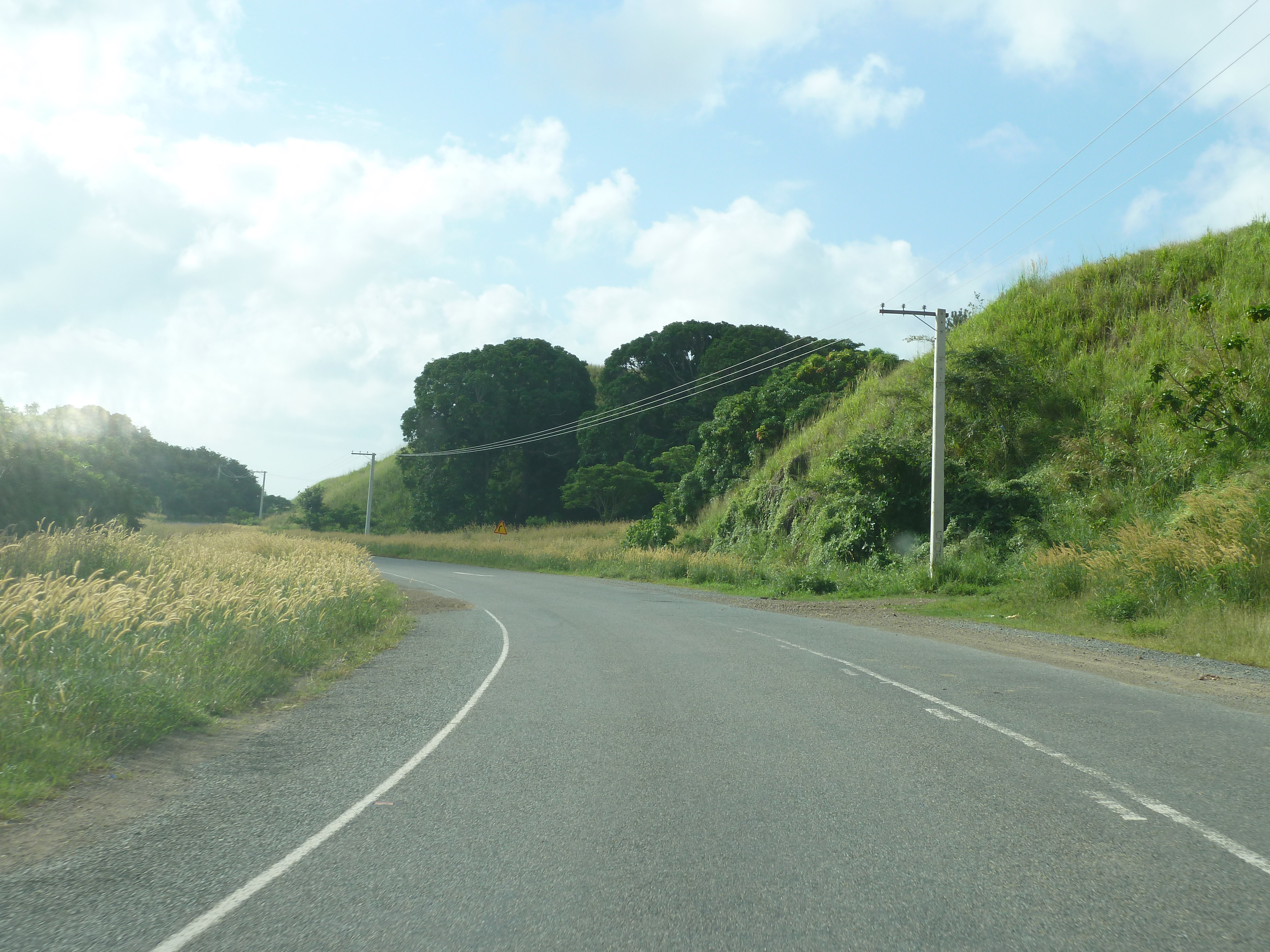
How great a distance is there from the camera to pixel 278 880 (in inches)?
180

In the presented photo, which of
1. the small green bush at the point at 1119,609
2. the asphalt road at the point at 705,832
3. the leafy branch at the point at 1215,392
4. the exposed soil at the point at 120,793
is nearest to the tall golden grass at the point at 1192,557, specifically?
the small green bush at the point at 1119,609

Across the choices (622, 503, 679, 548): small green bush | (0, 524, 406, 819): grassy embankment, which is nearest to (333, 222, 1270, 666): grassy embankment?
(622, 503, 679, 548): small green bush

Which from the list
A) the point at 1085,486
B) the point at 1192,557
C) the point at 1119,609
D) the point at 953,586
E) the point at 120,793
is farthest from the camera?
the point at 1085,486

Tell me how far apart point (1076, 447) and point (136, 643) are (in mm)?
25395

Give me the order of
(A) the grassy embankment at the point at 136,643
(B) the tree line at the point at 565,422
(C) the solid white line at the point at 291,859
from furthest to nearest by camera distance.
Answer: (B) the tree line at the point at 565,422 → (A) the grassy embankment at the point at 136,643 → (C) the solid white line at the point at 291,859

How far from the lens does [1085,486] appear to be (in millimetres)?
25656

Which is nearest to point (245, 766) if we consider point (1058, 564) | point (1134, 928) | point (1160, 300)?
point (1134, 928)

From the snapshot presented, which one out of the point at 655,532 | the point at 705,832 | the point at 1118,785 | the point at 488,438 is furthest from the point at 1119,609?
the point at 488,438

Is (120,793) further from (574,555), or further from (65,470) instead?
(574,555)

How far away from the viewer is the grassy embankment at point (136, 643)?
7.10 metres

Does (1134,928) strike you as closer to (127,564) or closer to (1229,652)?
(1229,652)

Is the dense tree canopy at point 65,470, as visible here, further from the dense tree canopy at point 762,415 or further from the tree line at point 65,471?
the dense tree canopy at point 762,415

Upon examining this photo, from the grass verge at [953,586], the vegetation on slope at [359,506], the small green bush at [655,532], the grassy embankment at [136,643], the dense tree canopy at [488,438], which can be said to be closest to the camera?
the grassy embankment at [136,643]

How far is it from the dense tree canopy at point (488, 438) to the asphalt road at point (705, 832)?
61277 millimetres
